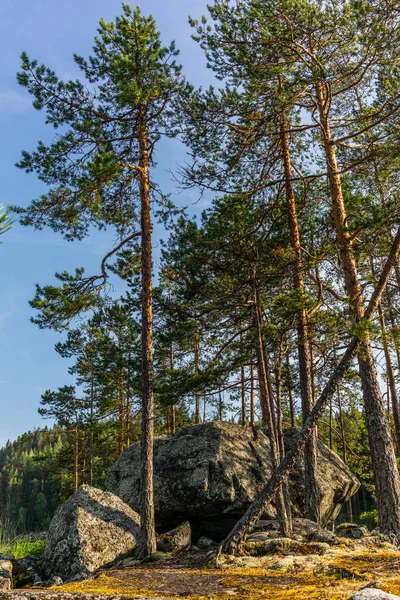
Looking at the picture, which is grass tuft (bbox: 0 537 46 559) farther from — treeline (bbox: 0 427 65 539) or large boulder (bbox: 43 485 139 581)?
treeline (bbox: 0 427 65 539)

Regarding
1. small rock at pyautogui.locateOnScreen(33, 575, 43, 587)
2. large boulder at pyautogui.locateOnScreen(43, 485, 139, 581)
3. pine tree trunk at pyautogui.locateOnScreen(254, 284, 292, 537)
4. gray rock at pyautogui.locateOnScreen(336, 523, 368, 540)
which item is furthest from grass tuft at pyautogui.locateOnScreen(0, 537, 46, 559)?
gray rock at pyautogui.locateOnScreen(336, 523, 368, 540)

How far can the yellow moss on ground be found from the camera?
4.22 meters

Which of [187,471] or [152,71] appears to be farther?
[187,471]

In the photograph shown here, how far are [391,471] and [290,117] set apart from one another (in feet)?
30.8

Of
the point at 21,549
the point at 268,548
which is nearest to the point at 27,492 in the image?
the point at 21,549

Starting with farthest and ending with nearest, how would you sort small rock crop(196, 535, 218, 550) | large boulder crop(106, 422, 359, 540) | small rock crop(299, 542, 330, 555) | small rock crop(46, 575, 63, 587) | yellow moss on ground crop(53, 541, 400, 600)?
large boulder crop(106, 422, 359, 540) → small rock crop(196, 535, 218, 550) → small rock crop(46, 575, 63, 587) → small rock crop(299, 542, 330, 555) → yellow moss on ground crop(53, 541, 400, 600)

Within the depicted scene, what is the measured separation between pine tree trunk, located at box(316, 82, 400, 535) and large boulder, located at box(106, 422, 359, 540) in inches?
150

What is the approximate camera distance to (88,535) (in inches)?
331

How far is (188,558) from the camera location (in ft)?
27.1

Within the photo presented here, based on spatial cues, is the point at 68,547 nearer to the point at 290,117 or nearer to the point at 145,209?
the point at 145,209

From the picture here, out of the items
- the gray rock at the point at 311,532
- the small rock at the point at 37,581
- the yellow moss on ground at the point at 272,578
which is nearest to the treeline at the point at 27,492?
the gray rock at the point at 311,532

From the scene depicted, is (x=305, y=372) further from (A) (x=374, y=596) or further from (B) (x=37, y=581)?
(A) (x=374, y=596)

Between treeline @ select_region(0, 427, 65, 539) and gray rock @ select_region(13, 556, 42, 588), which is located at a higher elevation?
gray rock @ select_region(13, 556, 42, 588)

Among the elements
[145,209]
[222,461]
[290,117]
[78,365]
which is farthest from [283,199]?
[78,365]
